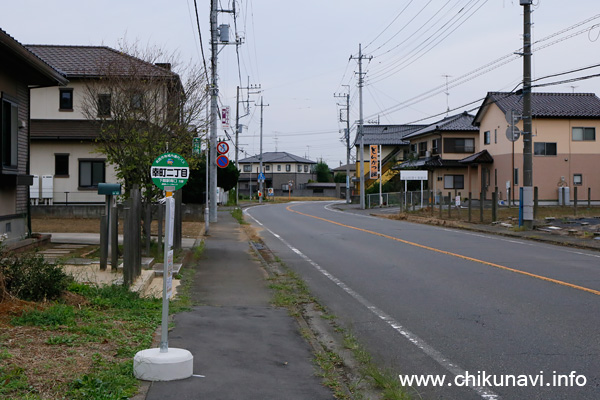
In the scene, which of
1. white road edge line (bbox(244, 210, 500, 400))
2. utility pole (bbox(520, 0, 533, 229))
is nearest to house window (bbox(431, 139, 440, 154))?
utility pole (bbox(520, 0, 533, 229))

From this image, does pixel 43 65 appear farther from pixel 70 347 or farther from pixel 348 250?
pixel 70 347

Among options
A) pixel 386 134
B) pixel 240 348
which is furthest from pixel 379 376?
pixel 386 134

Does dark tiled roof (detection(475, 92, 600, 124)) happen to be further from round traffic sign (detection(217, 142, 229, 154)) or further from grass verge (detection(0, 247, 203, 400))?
grass verge (detection(0, 247, 203, 400))

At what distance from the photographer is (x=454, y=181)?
56656 mm

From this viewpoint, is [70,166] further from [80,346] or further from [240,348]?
[240,348]

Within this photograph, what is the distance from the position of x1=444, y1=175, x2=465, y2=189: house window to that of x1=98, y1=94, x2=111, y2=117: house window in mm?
44292

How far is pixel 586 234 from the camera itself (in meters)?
21.5

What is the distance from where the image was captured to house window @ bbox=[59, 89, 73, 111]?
105 feet

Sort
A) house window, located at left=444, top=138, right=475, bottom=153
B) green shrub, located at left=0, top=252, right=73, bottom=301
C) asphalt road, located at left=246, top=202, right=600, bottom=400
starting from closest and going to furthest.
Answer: asphalt road, located at left=246, top=202, right=600, bottom=400
green shrub, located at left=0, top=252, right=73, bottom=301
house window, located at left=444, top=138, right=475, bottom=153

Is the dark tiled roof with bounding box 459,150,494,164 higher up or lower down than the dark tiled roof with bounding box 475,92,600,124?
lower down

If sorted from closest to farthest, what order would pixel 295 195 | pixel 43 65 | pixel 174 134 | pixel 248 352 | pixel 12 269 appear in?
1. pixel 248 352
2. pixel 12 269
3. pixel 43 65
4. pixel 174 134
5. pixel 295 195

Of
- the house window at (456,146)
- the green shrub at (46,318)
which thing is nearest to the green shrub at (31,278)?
the green shrub at (46,318)

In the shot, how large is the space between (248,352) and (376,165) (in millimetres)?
55701

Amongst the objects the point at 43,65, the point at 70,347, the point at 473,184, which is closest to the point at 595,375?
the point at 70,347
